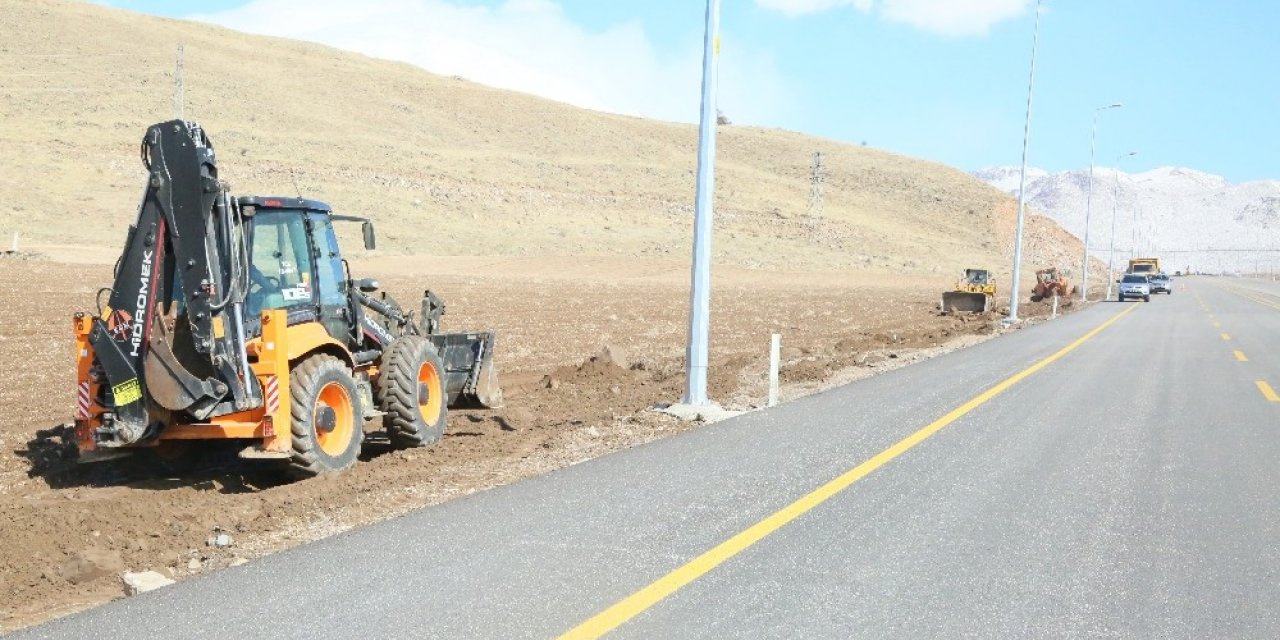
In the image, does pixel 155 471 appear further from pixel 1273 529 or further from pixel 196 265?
pixel 1273 529

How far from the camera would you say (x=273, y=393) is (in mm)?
9023

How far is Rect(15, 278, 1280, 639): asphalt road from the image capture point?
18.7 ft

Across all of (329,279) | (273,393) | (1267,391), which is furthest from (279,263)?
(1267,391)

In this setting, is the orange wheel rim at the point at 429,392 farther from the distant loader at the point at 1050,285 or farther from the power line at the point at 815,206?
the power line at the point at 815,206

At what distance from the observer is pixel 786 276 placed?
221ft

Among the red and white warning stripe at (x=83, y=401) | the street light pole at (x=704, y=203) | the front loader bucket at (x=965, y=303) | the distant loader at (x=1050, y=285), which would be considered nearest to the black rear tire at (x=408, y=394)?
the red and white warning stripe at (x=83, y=401)

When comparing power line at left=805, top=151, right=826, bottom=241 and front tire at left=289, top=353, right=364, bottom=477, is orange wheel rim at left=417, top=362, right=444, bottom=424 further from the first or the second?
power line at left=805, top=151, right=826, bottom=241

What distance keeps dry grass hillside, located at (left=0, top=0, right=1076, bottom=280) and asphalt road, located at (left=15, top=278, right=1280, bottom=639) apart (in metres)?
49.9

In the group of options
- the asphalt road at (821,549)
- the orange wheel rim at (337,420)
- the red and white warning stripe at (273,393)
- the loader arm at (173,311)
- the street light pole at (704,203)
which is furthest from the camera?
the street light pole at (704,203)

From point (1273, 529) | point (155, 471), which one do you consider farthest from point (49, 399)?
point (1273, 529)

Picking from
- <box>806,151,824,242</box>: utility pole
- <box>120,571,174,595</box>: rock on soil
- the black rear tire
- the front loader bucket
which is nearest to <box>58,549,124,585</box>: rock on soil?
<box>120,571,174,595</box>: rock on soil

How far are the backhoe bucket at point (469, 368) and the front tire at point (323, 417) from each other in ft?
8.14

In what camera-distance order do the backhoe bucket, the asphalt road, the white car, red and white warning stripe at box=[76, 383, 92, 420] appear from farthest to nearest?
the white car < the backhoe bucket < red and white warning stripe at box=[76, 383, 92, 420] < the asphalt road

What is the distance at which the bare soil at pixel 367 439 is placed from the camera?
7594mm
